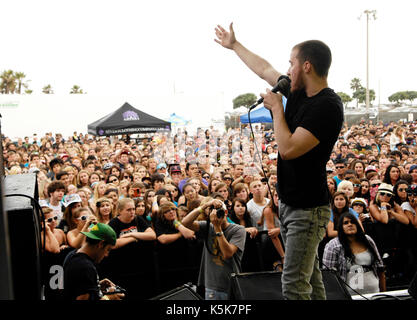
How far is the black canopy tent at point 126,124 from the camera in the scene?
47.4 ft

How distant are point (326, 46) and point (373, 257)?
263cm

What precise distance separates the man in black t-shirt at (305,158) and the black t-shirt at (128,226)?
8.39 feet

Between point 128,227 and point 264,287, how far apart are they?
2.06 metres

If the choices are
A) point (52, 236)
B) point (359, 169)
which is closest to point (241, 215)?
point (52, 236)

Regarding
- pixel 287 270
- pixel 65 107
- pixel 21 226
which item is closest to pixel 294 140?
pixel 287 270

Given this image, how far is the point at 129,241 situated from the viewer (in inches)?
162

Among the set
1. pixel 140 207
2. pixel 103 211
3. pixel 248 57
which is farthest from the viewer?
pixel 140 207

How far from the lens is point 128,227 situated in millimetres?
4242

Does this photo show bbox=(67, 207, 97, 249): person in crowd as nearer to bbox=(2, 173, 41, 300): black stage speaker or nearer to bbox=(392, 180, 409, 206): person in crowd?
bbox=(2, 173, 41, 300): black stage speaker

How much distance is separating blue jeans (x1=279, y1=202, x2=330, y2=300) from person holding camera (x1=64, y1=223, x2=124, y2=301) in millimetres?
1291

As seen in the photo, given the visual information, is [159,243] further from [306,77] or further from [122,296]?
[306,77]

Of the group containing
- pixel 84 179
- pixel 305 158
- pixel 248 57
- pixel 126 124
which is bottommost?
pixel 84 179

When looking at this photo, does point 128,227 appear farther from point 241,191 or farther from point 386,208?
point 386,208

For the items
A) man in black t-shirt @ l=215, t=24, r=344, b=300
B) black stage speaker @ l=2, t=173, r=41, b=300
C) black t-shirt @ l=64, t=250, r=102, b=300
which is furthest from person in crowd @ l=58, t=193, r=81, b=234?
man in black t-shirt @ l=215, t=24, r=344, b=300
